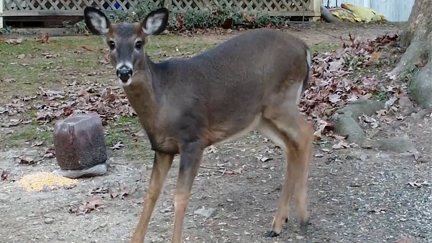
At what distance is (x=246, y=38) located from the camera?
216 inches

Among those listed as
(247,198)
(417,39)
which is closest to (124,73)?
(247,198)

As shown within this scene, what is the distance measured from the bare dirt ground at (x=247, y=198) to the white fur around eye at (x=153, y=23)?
4.61ft

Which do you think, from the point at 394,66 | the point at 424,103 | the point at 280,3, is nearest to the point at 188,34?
the point at 280,3

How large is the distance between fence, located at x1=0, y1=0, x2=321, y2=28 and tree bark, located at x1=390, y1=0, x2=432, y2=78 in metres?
7.80

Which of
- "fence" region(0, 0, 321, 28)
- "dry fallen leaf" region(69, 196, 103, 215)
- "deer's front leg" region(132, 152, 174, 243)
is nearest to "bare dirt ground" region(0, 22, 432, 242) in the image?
"dry fallen leaf" region(69, 196, 103, 215)

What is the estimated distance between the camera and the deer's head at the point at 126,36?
467 centimetres

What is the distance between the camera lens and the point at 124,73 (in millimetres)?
4613

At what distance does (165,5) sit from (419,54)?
856cm

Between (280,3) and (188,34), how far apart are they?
2.95 meters

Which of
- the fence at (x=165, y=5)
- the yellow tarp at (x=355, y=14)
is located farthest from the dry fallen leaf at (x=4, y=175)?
the yellow tarp at (x=355, y=14)

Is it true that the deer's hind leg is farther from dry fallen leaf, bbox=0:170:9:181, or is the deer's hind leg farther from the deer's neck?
dry fallen leaf, bbox=0:170:9:181

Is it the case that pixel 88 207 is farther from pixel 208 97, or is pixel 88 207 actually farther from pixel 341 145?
pixel 341 145

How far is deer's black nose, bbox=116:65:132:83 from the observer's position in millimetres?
4613

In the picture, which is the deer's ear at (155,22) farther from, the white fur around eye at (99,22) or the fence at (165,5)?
the fence at (165,5)
